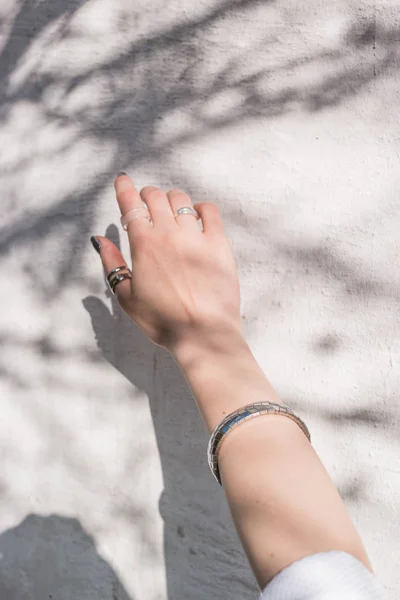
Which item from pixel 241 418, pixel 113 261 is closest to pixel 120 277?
pixel 113 261

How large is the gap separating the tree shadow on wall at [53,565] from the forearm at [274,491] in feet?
2.31

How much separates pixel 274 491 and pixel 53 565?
0.92 meters

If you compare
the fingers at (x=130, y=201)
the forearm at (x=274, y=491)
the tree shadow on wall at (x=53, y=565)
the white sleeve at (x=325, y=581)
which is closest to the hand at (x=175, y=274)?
the fingers at (x=130, y=201)

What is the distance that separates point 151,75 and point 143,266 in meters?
0.52

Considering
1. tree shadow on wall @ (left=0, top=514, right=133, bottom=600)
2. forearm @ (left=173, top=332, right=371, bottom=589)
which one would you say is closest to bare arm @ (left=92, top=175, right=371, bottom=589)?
forearm @ (left=173, top=332, right=371, bottom=589)

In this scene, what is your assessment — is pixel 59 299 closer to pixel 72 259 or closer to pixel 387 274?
pixel 72 259

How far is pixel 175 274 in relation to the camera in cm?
96

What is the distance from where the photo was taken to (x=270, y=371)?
117 cm

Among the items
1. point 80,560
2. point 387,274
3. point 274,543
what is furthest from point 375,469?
point 80,560

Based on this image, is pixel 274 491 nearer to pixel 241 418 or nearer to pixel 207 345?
pixel 241 418

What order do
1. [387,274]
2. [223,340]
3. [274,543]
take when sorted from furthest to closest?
[387,274], [223,340], [274,543]

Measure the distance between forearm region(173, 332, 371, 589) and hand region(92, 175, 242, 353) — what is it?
17cm

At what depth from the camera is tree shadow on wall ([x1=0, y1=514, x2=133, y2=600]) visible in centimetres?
129

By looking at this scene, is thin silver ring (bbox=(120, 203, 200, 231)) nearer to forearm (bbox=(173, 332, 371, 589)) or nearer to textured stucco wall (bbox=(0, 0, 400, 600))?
textured stucco wall (bbox=(0, 0, 400, 600))
